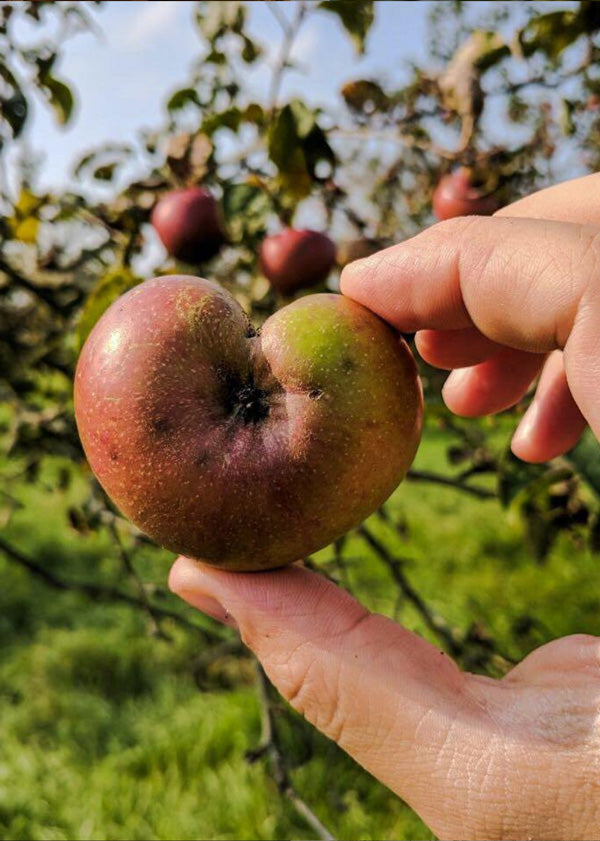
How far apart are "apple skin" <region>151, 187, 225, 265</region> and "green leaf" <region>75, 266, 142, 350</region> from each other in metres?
0.63

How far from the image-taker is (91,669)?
11.4 feet

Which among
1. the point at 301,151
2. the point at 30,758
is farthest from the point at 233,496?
the point at 30,758

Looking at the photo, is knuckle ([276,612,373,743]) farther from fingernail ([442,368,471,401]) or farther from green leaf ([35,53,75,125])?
green leaf ([35,53,75,125])

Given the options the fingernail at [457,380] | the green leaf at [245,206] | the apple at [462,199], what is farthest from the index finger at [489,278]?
the apple at [462,199]

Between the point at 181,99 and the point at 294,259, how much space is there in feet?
2.46

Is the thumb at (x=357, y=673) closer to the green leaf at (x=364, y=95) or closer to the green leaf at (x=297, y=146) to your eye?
the green leaf at (x=297, y=146)

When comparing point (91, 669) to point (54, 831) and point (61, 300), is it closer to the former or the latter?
point (54, 831)

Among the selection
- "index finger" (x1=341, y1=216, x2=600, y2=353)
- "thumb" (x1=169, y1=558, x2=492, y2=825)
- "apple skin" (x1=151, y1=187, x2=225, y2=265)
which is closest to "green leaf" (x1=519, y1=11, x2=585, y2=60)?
"apple skin" (x1=151, y1=187, x2=225, y2=265)

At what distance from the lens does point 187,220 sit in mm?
2205

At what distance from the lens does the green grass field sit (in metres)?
2.33

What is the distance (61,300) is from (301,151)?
939 millimetres

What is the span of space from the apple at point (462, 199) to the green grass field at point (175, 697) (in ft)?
3.21

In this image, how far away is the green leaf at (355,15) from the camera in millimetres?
1906

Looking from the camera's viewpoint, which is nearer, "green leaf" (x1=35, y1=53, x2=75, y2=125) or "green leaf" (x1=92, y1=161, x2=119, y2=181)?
"green leaf" (x1=35, y1=53, x2=75, y2=125)
